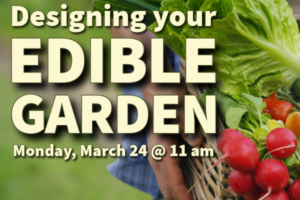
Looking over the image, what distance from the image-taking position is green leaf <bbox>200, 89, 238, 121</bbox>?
0.73 m

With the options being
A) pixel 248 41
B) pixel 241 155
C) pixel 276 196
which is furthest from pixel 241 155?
pixel 248 41

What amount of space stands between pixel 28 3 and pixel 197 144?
2393 millimetres

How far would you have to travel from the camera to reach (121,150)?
935 mm

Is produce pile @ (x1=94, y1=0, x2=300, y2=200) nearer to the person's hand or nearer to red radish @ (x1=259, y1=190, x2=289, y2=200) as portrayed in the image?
red radish @ (x1=259, y1=190, x2=289, y2=200)

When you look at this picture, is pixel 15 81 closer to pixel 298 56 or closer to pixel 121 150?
pixel 121 150

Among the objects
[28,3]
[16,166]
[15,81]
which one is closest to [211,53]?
[15,81]

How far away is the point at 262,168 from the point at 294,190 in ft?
0.25

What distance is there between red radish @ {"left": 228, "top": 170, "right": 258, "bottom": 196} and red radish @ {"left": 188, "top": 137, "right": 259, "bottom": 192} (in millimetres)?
13

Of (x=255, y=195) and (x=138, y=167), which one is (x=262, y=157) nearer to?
(x=255, y=195)

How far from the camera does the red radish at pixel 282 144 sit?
1.95 ft

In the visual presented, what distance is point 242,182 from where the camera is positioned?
1.97ft

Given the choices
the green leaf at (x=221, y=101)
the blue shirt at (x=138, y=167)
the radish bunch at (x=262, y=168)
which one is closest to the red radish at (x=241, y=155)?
the radish bunch at (x=262, y=168)

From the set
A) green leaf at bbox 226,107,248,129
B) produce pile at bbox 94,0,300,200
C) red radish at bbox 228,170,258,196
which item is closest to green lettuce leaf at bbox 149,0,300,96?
produce pile at bbox 94,0,300,200

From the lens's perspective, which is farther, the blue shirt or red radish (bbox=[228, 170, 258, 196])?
the blue shirt
